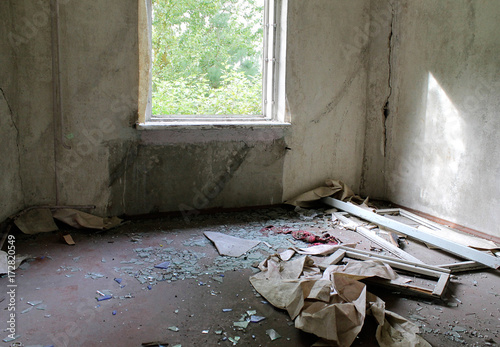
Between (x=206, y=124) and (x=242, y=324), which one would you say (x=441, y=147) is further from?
(x=242, y=324)

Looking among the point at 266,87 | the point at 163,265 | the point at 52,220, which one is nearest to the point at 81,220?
the point at 52,220

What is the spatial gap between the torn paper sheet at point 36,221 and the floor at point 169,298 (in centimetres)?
9

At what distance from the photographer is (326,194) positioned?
4.36 m

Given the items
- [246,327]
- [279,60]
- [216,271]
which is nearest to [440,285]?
[246,327]

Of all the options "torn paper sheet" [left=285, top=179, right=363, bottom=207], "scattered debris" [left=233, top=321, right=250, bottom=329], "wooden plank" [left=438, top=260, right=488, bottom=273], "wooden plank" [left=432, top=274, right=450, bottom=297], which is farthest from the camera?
"torn paper sheet" [left=285, top=179, right=363, bottom=207]

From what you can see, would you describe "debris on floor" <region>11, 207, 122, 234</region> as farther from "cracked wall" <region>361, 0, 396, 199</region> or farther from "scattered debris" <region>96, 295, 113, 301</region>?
"cracked wall" <region>361, 0, 396, 199</region>

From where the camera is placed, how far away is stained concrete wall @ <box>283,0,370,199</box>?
13.8ft

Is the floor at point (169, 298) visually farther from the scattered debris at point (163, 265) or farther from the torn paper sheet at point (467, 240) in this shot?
the torn paper sheet at point (467, 240)

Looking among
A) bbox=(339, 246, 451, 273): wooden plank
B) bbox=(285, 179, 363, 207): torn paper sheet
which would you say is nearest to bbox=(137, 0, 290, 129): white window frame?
bbox=(285, 179, 363, 207): torn paper sheet

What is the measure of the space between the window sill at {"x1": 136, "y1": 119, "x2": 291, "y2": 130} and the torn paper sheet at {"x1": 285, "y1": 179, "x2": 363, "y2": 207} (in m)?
0.82

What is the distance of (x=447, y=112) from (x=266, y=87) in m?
1.86

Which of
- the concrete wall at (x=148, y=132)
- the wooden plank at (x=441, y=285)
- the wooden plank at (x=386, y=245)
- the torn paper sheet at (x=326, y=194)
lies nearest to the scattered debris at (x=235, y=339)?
the wooden plank at (x=441, y=285)

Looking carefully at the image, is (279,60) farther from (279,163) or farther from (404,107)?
(404,107)

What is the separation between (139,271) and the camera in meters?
2.68
